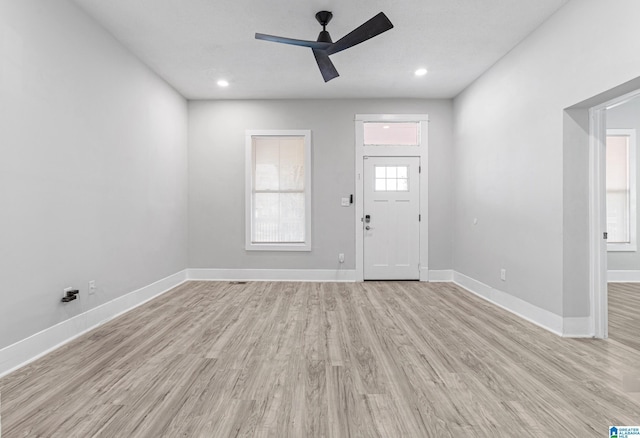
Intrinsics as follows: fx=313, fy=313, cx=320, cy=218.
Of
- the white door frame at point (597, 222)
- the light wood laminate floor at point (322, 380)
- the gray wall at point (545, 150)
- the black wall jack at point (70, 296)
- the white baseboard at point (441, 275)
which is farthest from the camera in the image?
the white baseboard at point (441, 275)

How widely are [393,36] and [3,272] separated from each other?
387 centimetres

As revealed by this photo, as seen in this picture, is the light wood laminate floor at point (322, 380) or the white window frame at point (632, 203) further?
the white window frame at point (632, 203)

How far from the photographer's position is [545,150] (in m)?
3.01

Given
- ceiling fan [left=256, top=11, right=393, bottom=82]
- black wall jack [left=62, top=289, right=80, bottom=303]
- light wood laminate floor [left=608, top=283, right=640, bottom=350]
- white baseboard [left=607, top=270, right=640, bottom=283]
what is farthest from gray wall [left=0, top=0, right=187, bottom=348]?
white baseboard [left=607, top=270, right=640, bottom=283]

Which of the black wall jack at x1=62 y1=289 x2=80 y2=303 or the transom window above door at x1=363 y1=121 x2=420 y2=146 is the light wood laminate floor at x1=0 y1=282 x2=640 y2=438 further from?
the transom window above door at x1=363 y1=121 x2=420 y2=146

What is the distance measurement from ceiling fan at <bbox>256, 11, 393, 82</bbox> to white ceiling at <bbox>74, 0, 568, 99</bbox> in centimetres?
18

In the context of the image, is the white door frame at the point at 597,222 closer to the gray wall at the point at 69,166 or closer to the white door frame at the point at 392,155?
the white door frame at the point at 392,155

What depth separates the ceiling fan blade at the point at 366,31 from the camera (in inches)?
96.6

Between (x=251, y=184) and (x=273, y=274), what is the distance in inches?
59.7

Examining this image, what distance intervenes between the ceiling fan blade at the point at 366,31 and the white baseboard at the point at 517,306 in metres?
2.96

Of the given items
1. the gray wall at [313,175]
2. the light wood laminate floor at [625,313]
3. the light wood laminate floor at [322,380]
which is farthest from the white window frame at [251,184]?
the light wood laminate floor at [625,313]

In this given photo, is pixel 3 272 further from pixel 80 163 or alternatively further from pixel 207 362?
pixel 207 362

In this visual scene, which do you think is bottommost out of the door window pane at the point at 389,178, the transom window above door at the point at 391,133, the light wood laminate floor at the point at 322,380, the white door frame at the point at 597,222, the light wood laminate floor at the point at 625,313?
the light wood laminate floor at the point at 322,380

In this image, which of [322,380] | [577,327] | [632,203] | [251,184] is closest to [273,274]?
[251,184]
